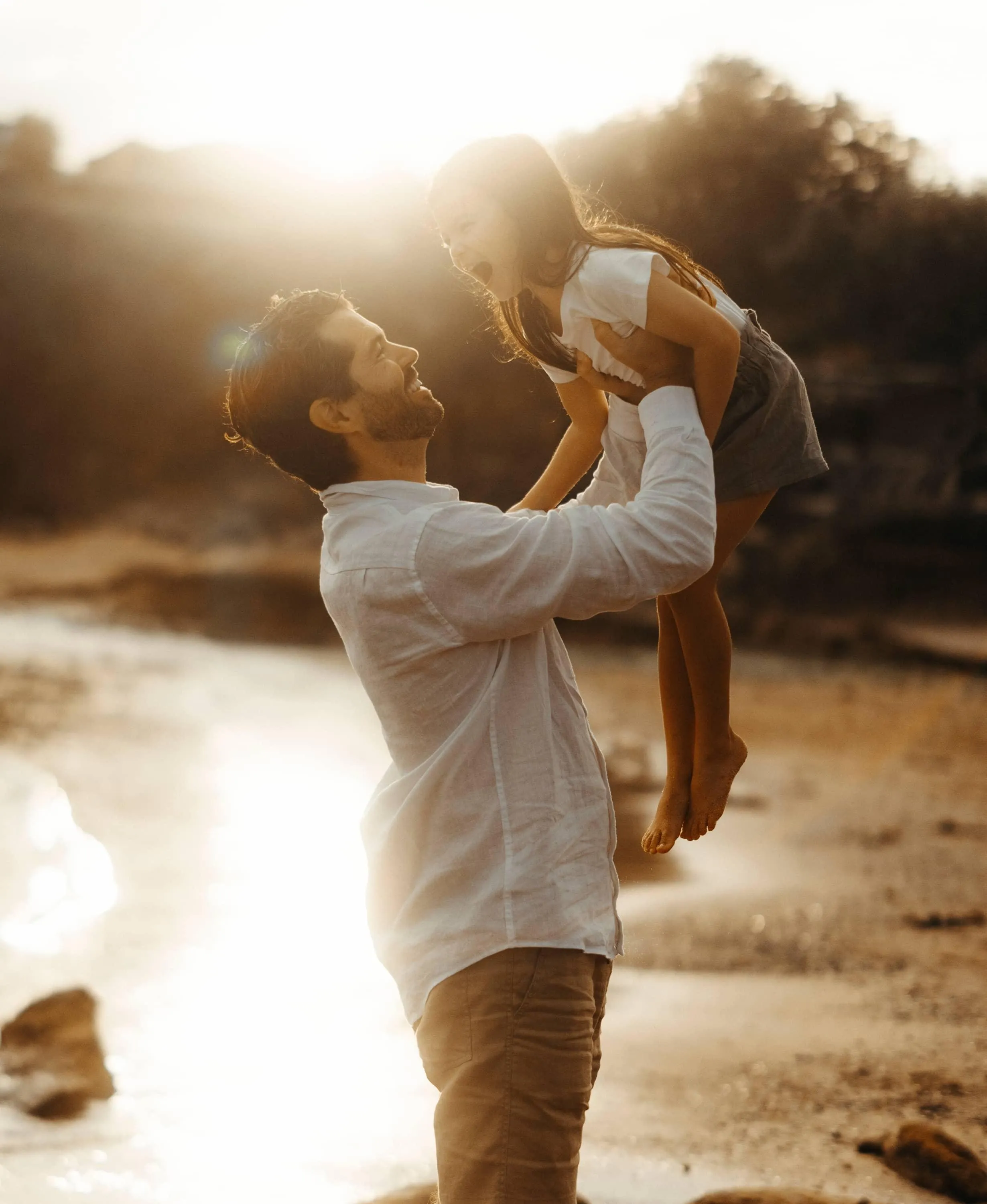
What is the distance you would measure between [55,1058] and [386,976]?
70.0 inches

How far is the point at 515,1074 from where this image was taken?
5.89 feet

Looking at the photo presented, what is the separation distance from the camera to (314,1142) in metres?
3.96

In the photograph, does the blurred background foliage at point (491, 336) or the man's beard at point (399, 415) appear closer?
the man's beard at point (399, 415)

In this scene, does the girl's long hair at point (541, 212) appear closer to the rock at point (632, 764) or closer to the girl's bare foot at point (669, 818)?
the girl's bare foot at point (669, 818)

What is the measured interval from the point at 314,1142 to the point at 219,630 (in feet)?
41.1

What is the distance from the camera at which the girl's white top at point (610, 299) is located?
189 cm

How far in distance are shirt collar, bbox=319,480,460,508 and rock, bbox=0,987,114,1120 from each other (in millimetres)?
2950

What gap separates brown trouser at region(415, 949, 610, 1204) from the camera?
1.79m

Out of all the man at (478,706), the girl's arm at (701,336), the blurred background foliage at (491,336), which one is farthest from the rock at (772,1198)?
the blurred background foliage at (491,336)

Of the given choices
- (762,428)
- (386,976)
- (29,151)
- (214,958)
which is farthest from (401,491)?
(29,151)

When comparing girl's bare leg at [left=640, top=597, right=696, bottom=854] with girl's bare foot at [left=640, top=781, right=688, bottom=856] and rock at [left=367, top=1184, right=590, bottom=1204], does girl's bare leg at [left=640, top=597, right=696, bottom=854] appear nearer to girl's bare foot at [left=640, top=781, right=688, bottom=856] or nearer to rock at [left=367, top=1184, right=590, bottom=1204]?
girl's bare foot at [left=640, top=781, right=688, bottom=856]

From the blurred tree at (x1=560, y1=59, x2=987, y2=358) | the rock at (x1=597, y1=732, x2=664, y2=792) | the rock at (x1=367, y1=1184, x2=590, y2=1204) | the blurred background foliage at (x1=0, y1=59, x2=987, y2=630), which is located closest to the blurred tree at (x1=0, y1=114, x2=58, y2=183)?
the blurred background foliage at (x1=0, y1=59, x2=987, y2=630)

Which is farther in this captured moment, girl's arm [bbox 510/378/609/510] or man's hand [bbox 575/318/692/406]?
girl's arm [bbox 510/378/609/510]

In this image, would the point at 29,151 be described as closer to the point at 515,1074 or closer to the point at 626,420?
the point at 626,420
